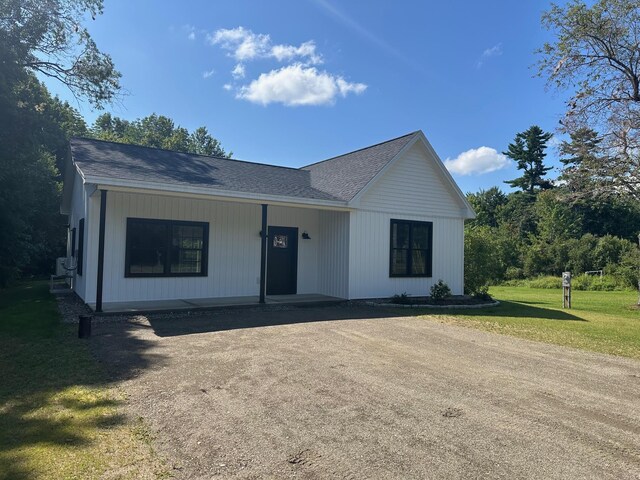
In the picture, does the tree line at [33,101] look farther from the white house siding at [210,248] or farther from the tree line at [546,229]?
the tree line at [546,229]

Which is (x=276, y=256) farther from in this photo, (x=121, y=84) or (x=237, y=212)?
(x=121, y=84)

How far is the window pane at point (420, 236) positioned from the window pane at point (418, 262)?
19 centimetres

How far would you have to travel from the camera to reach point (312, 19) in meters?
14.3

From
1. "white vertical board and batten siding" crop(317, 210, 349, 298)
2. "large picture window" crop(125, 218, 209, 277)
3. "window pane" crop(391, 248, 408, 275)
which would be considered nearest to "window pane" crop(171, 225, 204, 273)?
"large picture window" crop(125, 218, 209, 277)

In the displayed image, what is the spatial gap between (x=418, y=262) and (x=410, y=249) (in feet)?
1.82

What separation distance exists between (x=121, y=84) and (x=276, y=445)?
2030cm

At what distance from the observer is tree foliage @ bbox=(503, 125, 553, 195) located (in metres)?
47.3

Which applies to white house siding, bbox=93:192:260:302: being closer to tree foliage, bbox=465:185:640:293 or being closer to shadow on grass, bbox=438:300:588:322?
shadow on grass, bbox=438:300:588:322

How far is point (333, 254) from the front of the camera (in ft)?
41.2

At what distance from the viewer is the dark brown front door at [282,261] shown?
1251 centimetres

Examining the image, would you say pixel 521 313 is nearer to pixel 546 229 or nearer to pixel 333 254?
pixel 333 254

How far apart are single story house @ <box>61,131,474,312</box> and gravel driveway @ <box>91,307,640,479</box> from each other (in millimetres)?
3610

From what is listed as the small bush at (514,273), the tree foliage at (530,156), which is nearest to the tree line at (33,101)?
the small bush at (514,273)

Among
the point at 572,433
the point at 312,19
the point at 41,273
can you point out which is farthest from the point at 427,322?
the point at 41,273
